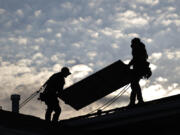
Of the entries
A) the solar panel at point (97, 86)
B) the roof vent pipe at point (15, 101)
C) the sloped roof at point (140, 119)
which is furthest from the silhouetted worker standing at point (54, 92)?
the roof vent pipe at point (15, 101)

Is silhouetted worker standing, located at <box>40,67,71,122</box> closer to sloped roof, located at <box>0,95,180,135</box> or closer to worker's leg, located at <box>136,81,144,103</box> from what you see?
sloped roof, located at <box>0,95,180,135</box>

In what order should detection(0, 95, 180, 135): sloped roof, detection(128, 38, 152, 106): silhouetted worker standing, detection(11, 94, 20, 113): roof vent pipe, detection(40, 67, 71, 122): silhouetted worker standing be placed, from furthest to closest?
detection(11, 94, 20, 113): roof vent pipe → detection(40, 67, 71, 122): silhouetted worker standing → detection(128, 38, 152, 106): silhouetted worker standing → detection(0, 95, 180, 135): sloped roof

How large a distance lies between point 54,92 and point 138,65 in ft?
8.10

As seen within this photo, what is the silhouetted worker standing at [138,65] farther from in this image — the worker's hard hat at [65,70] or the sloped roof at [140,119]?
the worker's hard hat at [65,70]

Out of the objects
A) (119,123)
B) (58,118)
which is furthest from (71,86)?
(119,123)

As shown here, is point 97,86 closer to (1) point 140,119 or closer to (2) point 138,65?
(2) point 138,65

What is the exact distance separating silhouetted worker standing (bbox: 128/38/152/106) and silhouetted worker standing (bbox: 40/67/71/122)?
1910mm

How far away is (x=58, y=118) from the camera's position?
28.6 ft

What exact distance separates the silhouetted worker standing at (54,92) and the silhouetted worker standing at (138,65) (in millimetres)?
1910

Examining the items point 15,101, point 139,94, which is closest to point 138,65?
point 139,94

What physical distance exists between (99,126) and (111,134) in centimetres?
42

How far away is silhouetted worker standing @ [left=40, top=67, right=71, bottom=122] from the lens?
8.59 metres

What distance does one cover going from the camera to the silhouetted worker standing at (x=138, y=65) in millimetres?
8148

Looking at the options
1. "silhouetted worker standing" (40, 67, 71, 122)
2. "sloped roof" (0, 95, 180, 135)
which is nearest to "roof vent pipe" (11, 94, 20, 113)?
"silhouetted worker standing" (40, 67, 71, 122)
